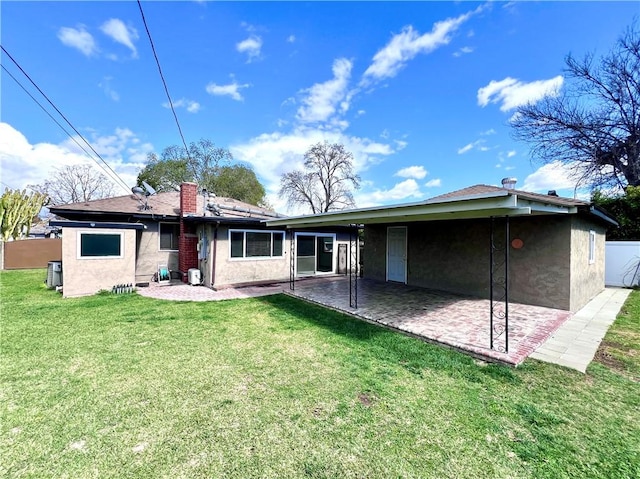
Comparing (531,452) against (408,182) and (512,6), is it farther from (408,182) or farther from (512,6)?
(408,182)

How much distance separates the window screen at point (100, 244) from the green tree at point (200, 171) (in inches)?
802

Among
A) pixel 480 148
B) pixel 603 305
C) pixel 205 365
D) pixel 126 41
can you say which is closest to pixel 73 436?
pixel 205 365

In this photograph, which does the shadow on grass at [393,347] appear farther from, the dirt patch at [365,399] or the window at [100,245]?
the window at [100,245]

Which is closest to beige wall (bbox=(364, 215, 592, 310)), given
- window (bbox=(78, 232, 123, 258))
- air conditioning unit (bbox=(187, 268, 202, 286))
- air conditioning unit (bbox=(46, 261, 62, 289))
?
air conditioning unit (bbox=(187, 268, 202, 286))

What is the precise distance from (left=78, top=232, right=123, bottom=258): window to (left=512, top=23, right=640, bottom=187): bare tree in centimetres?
2230

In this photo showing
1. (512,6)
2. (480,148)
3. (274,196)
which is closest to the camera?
(512,6)

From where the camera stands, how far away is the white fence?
433 inches

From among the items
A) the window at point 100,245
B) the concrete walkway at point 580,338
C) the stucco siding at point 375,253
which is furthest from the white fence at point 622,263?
the window at point 100,245

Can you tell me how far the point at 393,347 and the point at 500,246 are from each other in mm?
5599

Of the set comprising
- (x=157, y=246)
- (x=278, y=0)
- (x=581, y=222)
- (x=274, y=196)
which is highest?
(x=278, y=0)

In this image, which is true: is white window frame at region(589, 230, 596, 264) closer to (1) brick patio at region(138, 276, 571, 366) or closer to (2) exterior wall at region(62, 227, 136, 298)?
(1) brick patio at region(138, 276, 571, 366)

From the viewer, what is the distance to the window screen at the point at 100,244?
876 centimetres

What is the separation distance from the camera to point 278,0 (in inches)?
334

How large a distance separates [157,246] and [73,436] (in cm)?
1067
